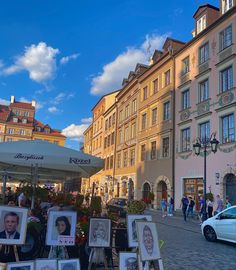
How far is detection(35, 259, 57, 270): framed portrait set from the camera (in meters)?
5.10

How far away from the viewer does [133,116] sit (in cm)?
4153

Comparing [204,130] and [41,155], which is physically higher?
[204,130]

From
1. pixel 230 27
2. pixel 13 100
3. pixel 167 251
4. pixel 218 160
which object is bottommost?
pixel 167 251

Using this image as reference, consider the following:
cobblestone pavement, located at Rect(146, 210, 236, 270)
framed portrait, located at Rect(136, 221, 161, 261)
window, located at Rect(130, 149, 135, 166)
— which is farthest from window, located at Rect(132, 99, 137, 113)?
framed portrait, located at Rect(136, 221, 161, 261)

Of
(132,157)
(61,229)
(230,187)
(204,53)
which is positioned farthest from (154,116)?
(61,229)

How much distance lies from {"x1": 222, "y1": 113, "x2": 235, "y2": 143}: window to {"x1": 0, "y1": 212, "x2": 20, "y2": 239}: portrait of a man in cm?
1959

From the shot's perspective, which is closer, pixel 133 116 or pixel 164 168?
pixel 164 168

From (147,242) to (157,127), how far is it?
2864cm

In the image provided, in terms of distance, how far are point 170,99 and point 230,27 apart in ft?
30.4

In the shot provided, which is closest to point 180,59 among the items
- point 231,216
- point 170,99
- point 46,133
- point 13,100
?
point 170,99

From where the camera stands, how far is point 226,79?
2445cm

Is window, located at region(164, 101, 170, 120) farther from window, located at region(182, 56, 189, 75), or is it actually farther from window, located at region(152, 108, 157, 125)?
window, located at region(182, 56, 189, 75)

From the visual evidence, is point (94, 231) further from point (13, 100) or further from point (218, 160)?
point (13, 100)

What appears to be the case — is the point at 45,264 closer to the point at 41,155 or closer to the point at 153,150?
the point at 41,155
